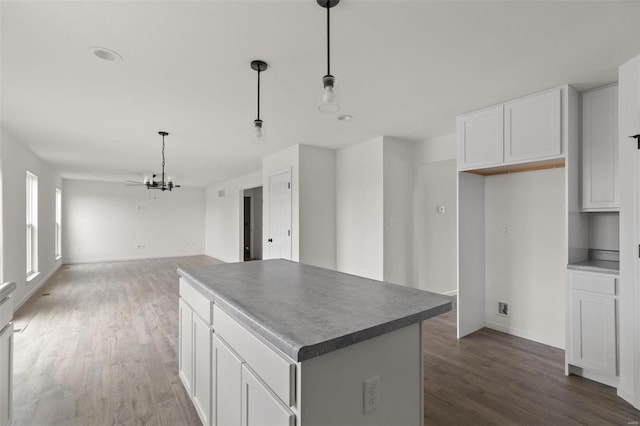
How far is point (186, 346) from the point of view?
2.36m

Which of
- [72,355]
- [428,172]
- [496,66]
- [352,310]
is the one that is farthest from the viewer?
[428,172]

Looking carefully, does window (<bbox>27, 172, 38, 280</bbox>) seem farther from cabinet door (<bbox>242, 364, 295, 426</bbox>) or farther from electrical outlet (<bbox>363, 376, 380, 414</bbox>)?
electrical outlet (<bbox>363, 376, 380, 414</bbox>)

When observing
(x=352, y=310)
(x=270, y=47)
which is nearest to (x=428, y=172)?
(x=270, y=47)

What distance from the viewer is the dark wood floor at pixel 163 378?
2.17 m

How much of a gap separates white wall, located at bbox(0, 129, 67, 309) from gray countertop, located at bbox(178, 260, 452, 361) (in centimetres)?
372

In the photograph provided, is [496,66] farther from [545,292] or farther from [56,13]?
[56,13]

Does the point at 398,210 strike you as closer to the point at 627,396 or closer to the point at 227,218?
the point at 627,396

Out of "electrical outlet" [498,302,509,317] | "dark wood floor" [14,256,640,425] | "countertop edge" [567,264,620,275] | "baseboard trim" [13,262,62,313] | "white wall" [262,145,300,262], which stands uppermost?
"white wall" [262,145,300,262]

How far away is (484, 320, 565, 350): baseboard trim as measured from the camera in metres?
3.36

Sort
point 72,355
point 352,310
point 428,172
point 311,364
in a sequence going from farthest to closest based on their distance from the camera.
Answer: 1. point 428,172
2. point 72,355
3. point 352,310
4. point 311,364

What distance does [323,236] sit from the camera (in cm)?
532

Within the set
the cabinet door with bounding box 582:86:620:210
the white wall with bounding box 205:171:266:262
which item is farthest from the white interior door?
the cabinet door with bounding box 582:86:620:210

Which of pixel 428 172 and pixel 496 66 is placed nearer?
pixel 496 66

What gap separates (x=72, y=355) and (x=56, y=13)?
3.01 metres
